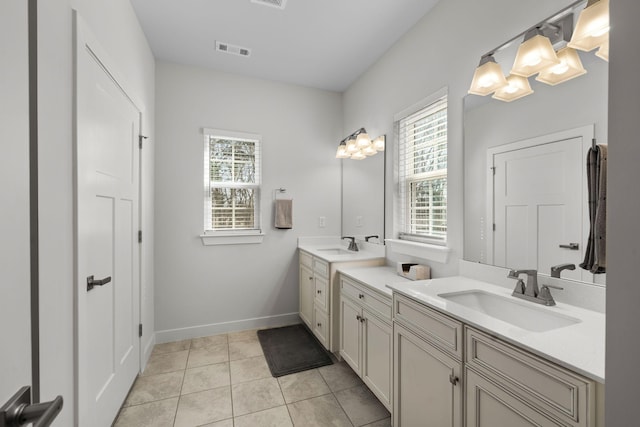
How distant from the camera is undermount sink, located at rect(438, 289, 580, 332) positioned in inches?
49.5

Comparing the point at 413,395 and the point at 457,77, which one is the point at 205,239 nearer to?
the point at 413,395

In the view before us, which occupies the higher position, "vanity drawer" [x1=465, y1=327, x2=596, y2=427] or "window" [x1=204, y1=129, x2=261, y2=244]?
"window" [x1=204, y1=129, x2=261, y2=244]

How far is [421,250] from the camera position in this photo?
225cm

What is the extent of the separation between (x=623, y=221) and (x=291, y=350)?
9.03ft

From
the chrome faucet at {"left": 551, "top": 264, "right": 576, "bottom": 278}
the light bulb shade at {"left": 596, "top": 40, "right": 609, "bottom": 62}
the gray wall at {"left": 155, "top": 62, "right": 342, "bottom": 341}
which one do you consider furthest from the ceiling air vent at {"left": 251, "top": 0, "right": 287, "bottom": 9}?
the chrome faucet at {"left": 551, "top": 264, "right": 576, "bottom": 278}

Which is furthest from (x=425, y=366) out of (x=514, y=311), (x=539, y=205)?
(x=539, y=205)

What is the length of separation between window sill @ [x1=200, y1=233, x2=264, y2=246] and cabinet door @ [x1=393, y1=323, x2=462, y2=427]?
80.5 inches

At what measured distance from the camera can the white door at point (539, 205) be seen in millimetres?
1325

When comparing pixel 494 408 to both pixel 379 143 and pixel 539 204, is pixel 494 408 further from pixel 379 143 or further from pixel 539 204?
pixel 379 143

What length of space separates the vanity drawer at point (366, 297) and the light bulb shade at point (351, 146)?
1371mm

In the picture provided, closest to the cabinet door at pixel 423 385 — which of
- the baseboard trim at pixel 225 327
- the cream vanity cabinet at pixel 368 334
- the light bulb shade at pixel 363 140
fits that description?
the cream vanity cabinet at pixel 368 334

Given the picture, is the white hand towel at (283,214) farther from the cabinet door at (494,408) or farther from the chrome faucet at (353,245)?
the cabinet door at (494,408)

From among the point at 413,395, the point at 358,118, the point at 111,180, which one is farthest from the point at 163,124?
the point at 413,395

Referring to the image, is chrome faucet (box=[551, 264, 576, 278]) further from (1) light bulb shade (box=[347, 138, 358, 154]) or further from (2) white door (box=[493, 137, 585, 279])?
(1) light bulb shade (box=[347, 138, 358, 154])
